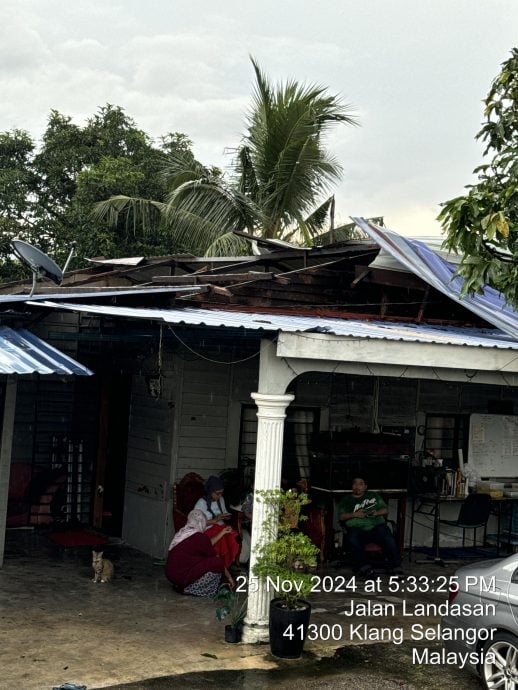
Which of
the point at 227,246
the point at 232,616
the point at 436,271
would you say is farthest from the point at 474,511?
the point at 227,246

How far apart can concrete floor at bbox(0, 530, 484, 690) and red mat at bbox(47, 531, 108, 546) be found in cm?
85

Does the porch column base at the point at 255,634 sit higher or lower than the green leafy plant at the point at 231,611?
lower

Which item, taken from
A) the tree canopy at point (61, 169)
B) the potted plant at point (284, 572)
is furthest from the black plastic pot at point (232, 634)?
the tree canopy at point (61, 169)

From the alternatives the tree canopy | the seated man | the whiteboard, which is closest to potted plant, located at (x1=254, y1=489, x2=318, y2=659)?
the seated man

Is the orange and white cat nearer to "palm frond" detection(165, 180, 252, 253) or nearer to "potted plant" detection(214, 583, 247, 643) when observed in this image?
"potted plant" detection(214, 583, 247, 643)

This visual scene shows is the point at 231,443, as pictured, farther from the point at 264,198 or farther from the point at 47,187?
the point at 47,187

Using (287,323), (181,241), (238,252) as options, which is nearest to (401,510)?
(287,323)

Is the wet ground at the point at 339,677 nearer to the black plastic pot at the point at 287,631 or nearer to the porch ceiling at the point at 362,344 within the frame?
the black plastic pot at the point at 287,631

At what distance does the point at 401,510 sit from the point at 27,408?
6.26m

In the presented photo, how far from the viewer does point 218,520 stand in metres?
10.6

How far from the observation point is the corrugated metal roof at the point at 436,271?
11.1m

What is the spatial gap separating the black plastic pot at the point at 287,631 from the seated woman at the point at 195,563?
2066mm

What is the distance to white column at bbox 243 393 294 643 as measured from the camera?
838cm

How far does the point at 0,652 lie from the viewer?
7.66 meters
